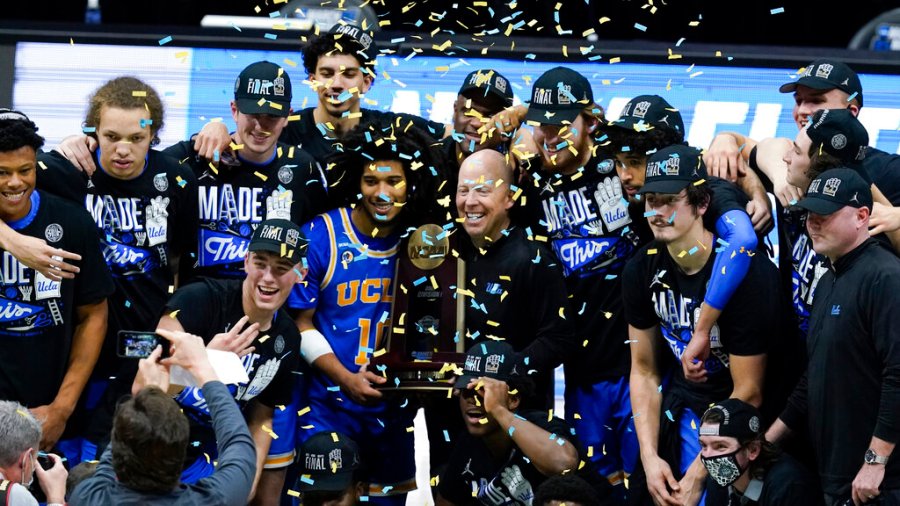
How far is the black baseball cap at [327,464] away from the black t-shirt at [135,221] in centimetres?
89

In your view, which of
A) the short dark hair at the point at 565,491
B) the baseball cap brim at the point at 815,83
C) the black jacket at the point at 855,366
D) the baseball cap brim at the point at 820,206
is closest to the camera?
the black jacket at the point at 855,366

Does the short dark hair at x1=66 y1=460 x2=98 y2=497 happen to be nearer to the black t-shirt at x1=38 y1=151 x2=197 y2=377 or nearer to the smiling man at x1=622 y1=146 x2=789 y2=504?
the black t-shirt at x1=38 y1=151 x2=197 y2=377

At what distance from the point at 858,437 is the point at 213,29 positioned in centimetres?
423

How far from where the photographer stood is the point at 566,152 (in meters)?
6.88

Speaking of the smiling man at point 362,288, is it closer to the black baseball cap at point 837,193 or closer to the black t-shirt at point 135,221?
the black t-shirt at point 135,221

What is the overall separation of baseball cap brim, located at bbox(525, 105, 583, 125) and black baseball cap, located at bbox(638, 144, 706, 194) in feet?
1.66

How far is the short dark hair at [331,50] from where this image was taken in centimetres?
736

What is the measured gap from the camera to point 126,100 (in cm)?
673

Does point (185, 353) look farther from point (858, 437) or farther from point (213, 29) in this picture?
point (213, 29)

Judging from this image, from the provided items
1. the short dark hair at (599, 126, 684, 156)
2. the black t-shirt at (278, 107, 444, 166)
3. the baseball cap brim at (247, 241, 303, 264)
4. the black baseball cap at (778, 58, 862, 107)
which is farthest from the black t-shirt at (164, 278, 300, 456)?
the black baseball cap at (778, 58, 862, 107)

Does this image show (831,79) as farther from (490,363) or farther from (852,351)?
(490,363)

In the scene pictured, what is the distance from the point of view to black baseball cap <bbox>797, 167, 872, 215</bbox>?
5828 millimetres

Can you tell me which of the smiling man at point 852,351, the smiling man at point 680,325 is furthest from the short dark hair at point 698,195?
the smiling man at point 852,351

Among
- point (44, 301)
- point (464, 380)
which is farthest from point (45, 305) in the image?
point (464, 380)
